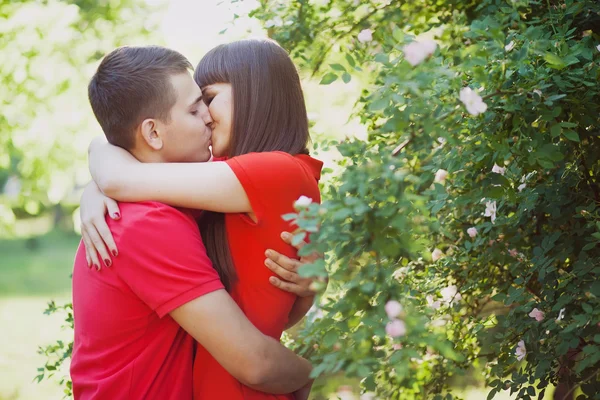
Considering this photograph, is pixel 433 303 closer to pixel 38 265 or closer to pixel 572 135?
pixel 572 135

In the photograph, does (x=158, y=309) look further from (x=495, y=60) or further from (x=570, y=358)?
(x=570, y=358)

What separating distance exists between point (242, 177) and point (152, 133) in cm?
33

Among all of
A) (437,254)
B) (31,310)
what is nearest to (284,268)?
(437,254)

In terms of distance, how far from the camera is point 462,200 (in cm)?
210

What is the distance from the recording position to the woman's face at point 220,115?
6.70 ft

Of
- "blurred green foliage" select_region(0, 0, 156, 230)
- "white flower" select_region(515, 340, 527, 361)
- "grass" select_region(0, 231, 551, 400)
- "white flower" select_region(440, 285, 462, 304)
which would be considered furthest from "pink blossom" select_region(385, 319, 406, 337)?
"blurred green foliage" select_region(0, 0, 156, 230)

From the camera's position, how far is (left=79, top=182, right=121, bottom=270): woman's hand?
1823 mm

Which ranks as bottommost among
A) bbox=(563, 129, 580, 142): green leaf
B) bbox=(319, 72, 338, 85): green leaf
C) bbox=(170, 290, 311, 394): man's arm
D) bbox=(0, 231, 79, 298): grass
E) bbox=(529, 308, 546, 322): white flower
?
bbox=(0, 231, 79, 298): grass

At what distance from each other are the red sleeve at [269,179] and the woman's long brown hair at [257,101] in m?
0.13

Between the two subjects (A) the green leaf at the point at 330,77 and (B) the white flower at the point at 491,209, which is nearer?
(A) the green leaf at the point at 330,77

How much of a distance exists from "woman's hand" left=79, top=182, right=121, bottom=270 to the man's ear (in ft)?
0.63

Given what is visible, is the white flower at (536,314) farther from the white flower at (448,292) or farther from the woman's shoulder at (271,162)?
the woman's shoulder at (271,162)

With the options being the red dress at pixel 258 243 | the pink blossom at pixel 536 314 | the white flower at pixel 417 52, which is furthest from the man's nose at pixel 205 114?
the pink blossom at pixel 536 314

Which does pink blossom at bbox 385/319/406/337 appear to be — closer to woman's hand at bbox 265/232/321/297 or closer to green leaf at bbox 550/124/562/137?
woman's hand at bbox 265/232/321/297
